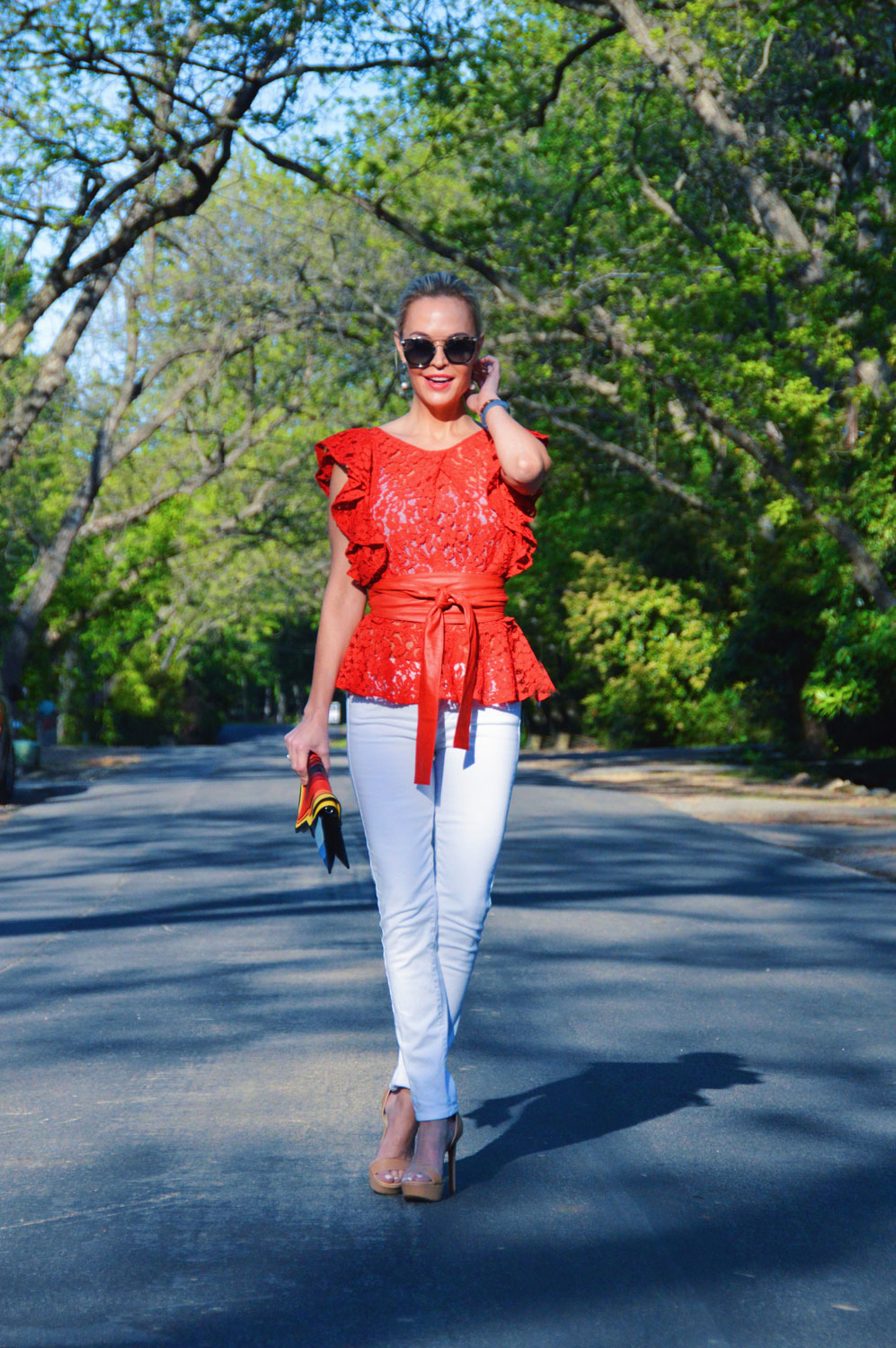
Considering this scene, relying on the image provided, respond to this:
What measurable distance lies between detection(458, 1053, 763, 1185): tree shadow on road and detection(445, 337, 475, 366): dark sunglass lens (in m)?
2.03

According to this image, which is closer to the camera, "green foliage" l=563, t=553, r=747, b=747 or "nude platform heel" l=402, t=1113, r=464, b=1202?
"nude platform heel" l=402, t=1113, r=464, b=1202

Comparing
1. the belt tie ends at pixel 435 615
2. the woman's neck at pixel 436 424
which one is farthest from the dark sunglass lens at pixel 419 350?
the belt tie ends at pixel 435 615

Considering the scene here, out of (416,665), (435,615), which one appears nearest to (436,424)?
(435,615)

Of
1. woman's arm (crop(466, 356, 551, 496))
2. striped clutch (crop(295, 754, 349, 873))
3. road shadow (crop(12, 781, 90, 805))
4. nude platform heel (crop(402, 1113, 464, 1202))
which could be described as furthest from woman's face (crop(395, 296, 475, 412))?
road shadow (crop(12, 781, 90, 805))

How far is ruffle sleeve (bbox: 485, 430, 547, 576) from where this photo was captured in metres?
3.83

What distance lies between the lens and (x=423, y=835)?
3.77 meters

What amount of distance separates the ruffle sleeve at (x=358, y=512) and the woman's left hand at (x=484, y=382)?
0.29 metres

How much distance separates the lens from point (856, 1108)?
473cm

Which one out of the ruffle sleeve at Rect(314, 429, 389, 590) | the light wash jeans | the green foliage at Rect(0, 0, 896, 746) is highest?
the green foliage at Rect(0, 0, 896, 746)

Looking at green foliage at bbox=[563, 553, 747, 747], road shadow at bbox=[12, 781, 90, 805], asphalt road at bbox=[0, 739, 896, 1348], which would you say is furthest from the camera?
green foliage at bbox=[563, 553, 747, 747]

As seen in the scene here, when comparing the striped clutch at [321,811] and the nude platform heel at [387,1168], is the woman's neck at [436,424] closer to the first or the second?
the striped clutch at [321,811]

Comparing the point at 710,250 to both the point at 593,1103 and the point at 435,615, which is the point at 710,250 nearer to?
the point at 593,1103

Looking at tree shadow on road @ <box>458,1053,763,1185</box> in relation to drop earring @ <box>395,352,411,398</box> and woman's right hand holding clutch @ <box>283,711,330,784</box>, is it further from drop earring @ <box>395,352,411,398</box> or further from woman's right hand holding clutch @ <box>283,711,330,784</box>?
drop earring @ <box>395,352,411,398</box>

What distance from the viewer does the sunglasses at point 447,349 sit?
3891 mm
